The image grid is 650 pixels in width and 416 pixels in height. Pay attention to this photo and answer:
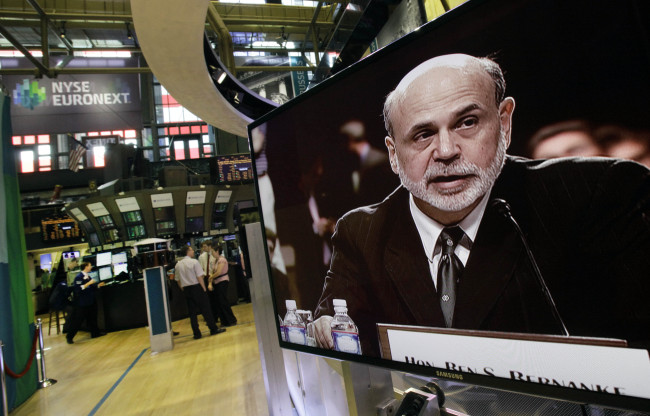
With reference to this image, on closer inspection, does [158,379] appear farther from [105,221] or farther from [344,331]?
[105,221]

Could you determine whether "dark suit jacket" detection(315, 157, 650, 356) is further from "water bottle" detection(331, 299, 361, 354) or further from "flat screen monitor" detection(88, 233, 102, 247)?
"flat screen monitor" detection(88, 233, 102, 247)

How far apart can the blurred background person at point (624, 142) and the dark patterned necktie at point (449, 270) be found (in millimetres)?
322

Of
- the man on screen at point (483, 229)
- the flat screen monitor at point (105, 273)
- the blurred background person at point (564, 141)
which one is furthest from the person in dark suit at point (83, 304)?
the blurred background person at point (564, 141)

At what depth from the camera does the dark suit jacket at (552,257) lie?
2.02ft

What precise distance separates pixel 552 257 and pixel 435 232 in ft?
0.85

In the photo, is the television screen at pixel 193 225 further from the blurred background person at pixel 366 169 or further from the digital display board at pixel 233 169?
the blurred background person at pixel 366 169

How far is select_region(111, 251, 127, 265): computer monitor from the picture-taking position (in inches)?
420

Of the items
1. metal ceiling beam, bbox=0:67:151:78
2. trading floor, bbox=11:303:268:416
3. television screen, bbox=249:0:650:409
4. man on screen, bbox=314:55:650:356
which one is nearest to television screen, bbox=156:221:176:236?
trading floor, bbox=11:303:268:416

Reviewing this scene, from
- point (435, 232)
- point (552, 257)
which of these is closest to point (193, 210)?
point (435, 232)

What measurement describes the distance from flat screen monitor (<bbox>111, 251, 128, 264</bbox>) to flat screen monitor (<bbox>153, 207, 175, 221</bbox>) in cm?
143

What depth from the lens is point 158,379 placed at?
4645 mm

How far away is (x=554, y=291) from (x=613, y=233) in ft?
0.47

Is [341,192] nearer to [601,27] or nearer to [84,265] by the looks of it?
[601,27]

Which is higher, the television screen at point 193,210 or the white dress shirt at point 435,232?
the television screen at point 193,210
